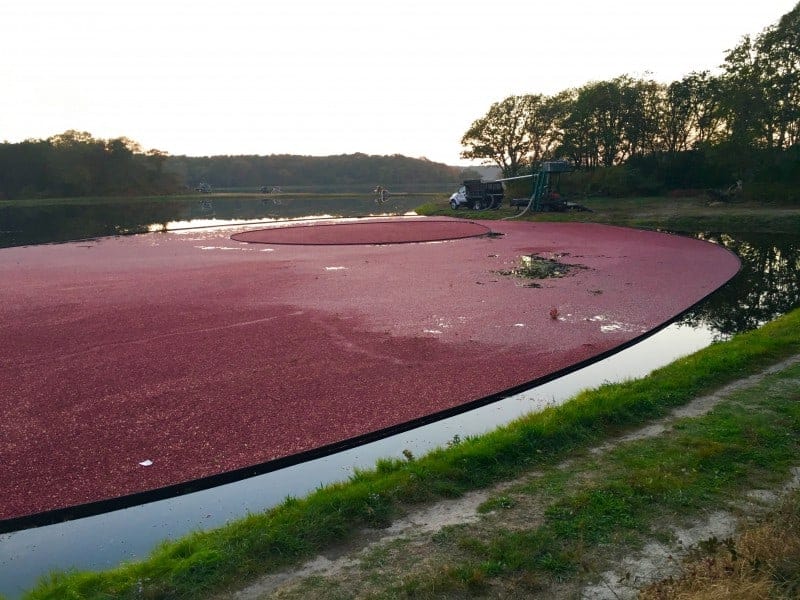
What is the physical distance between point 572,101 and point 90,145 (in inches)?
3076

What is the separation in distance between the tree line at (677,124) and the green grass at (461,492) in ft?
118

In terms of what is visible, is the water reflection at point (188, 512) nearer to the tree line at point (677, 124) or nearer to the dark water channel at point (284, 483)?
the dark water channel at point (284, 483)

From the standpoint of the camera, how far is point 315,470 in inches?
222

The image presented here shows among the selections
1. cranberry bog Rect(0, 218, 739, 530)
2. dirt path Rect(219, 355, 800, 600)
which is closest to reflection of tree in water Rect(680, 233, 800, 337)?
cranberry bog Rect(0, 218, 739, 530)

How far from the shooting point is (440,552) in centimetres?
388

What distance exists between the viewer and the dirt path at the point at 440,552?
351cm

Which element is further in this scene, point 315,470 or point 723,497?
point 315,470

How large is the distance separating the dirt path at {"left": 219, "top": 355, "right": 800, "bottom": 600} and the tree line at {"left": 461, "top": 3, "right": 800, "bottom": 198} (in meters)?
37.2

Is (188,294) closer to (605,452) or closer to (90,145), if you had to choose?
(605,452)

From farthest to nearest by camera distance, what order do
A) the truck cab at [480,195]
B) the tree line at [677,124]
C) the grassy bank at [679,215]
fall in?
the truck cab at [480,195]
the tree line at [677,124]
the grassy bank at [679,215]

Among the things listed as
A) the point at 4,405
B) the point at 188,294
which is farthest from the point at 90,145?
the point at 4,405

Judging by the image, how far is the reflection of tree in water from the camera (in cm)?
1110

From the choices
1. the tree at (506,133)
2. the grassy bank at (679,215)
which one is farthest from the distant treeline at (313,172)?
the grassy bank at (679,215)

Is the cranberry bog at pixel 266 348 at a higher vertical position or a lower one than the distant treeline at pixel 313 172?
lower
